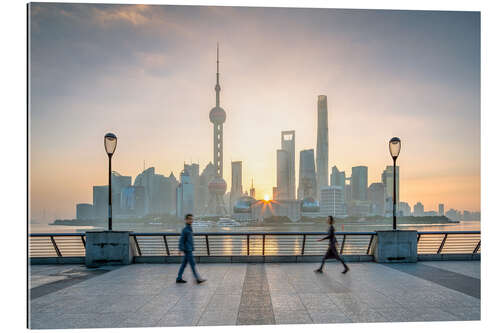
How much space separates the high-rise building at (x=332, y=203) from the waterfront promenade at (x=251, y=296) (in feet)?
527

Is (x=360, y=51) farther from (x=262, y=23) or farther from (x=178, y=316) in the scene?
(x=178, y=316)

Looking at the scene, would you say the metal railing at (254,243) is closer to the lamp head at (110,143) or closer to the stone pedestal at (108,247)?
the stone pedestal at (108,247)

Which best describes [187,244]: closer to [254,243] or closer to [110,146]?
[110,146]

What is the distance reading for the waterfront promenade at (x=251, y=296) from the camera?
19.6 ft

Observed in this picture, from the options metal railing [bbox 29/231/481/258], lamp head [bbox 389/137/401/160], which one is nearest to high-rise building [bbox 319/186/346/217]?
metal railing [bbox 29/231/481/258]

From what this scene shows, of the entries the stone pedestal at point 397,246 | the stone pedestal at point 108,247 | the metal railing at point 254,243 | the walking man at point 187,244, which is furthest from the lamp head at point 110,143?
the stone pedestal at point 397,246

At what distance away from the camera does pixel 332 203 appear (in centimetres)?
16988

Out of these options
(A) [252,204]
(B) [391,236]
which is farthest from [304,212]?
(B) [391,236]

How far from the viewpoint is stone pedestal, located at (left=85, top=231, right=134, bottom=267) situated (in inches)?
446

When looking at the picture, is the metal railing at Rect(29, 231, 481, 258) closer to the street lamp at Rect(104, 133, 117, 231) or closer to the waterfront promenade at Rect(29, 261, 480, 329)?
the waterfront promenade at Rect(29, 261, 480, 329)

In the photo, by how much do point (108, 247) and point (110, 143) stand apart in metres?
3.91

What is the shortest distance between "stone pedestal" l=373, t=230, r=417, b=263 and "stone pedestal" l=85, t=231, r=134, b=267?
9427 mm

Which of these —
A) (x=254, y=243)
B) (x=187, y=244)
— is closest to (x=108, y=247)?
(x=187, y=244)

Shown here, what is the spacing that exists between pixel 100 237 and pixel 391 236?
10827 millimetres
